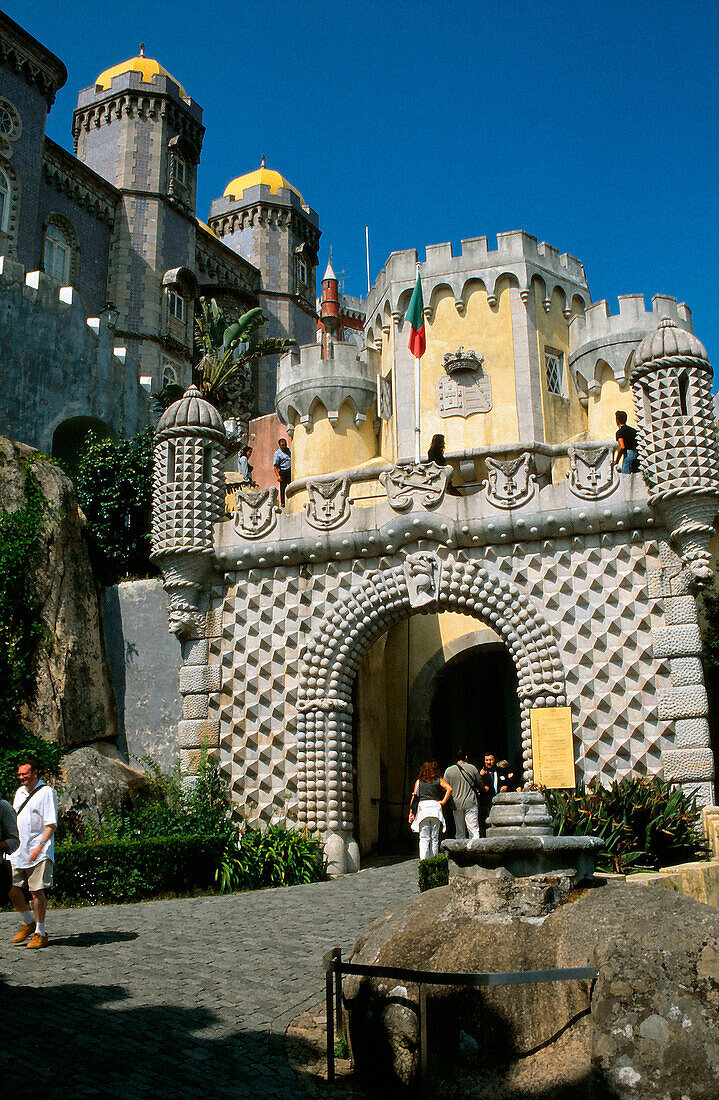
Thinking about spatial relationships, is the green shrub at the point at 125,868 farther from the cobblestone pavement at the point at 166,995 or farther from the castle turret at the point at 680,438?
the castle turret at the point at 680,438

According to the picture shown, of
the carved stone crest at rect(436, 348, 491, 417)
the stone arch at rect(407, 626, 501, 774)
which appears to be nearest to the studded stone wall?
the stone arch at rect(407, 626, 501, 774)

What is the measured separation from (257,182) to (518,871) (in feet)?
155

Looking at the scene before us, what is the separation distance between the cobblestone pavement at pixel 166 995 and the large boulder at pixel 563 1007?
81 centimetres

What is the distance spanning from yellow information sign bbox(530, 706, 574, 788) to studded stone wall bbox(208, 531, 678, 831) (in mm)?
195

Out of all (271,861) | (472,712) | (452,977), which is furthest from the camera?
(472,712)

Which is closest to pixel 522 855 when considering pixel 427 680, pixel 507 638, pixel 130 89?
pixel 507 638

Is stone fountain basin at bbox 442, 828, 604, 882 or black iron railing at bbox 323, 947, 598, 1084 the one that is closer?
black iron railing at bbox 323, 947, 598, 1084

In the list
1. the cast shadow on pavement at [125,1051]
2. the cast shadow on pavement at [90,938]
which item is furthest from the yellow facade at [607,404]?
the cast shadow on pavement at [125,1051]

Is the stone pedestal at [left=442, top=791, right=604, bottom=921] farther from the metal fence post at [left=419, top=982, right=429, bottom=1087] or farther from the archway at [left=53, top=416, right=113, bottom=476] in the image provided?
the archway at [left=53, top=416, right=113, bottom=476]

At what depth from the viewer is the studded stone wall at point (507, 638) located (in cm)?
1554

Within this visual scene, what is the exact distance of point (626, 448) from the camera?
57.7 feet

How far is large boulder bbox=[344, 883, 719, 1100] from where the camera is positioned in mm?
5496

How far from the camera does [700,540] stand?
1548 centimetres

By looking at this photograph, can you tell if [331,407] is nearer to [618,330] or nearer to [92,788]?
[618,330]
